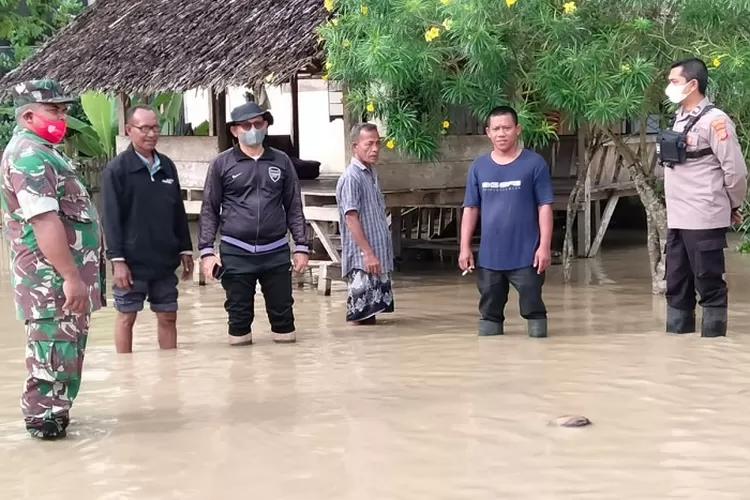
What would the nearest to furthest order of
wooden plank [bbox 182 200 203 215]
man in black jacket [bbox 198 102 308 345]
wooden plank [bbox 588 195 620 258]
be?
man in black jacket [bbox 198 102 308 345] → wooden plank [bbox 182 200 203 215] → wooden plank [bbox 588 195 620 258]

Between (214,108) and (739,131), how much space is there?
637 cm

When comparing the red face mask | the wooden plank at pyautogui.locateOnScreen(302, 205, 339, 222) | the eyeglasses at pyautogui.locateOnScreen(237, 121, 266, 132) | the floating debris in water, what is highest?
the eyeglasses at pyautogui.locateOnScreen(237, 121, 266, 132)

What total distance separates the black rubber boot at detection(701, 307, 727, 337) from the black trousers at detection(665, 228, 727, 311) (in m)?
0.04

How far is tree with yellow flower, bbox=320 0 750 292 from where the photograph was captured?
27.2 feet

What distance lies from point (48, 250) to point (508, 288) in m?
3.73

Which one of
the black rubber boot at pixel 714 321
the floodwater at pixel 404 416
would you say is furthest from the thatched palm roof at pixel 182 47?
the black rubber boot at pixel 714 321

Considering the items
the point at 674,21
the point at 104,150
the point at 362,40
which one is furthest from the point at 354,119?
the point at 104,150

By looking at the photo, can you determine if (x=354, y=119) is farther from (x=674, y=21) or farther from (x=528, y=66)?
(x=674, y=21)

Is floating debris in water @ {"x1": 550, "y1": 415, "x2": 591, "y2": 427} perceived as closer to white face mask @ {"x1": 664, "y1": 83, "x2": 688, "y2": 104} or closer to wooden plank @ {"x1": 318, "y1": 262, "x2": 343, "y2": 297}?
white face mask @ {"x1": 664, "y1": 83, "x2": 688, "y2": 104}

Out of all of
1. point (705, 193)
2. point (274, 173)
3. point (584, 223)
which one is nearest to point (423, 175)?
point (584, 223)

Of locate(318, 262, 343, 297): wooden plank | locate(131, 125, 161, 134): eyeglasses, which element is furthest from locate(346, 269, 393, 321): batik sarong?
locate(131, 125, 161, 134): eyeglasses

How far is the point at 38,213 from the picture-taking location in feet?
17.0

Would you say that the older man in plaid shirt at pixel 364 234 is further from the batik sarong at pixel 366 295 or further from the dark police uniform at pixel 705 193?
the dark police uniform at pixel 705 193

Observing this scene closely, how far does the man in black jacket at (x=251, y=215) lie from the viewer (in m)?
7.73
